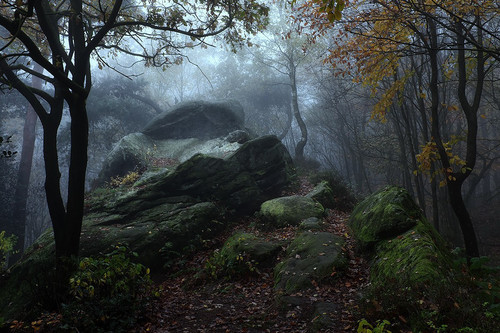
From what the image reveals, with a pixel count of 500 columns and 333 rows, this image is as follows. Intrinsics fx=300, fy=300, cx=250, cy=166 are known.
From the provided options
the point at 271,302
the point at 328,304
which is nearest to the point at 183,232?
the point at 271,302

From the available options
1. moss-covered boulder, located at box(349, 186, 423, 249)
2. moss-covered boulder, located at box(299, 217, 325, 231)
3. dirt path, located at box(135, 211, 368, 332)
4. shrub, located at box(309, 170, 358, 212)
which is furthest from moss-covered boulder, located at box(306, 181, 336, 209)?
dirt path, located at box(135, 211, 368, 332)

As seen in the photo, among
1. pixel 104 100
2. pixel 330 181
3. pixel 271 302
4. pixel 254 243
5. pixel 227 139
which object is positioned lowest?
pixel 271 302

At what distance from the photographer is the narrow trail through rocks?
14.7 feet

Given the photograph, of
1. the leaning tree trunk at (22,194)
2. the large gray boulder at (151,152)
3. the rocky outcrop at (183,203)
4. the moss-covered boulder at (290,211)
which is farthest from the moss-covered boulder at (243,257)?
the leaning tree trunk at (22,194)

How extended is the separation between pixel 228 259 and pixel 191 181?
186 inches

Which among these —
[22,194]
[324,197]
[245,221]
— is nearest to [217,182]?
[245,221]

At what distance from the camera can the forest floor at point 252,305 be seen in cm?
450

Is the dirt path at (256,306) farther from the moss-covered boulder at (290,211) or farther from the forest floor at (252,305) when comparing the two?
the moss-covered boulder at (290,211)

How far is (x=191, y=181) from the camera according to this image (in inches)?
452

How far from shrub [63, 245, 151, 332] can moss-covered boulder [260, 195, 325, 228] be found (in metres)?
5.11

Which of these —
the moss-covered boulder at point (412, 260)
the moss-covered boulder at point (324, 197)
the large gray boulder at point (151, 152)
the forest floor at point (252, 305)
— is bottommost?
the forest floor at point (252, 305)

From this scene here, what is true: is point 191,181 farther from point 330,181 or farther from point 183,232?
point 330,181

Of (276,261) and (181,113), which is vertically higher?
(181,113)

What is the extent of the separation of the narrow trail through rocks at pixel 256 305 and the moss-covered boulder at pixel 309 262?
0.17 m
